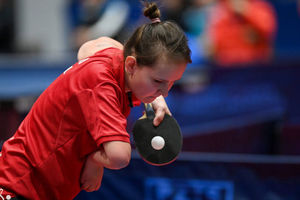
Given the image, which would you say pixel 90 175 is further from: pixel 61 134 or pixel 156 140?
pixel 156 140

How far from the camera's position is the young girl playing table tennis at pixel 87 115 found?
70.6 inches

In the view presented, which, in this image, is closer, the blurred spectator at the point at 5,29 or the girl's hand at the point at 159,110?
the girl's hand at the point at 159,110

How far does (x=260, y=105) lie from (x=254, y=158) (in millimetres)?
1914

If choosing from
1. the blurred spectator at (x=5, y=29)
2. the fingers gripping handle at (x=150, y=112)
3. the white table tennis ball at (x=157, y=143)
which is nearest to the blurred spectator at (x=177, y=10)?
the blurred spectator at (x=5, y=29)

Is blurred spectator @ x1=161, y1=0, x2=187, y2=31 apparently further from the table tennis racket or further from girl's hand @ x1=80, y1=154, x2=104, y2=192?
girl's hand @ x1=80, y1=154, x2=104, y2=192

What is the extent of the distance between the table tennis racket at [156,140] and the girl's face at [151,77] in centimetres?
25

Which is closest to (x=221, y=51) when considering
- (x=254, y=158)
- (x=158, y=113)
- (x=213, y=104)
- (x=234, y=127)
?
(x=213, y=104)

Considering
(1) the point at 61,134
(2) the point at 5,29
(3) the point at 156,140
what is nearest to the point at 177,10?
(2) the point at 5,29

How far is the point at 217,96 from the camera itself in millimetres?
4992

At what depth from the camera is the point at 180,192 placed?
114 inches

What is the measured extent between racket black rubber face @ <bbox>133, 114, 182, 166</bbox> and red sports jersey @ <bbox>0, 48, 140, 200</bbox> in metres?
0.23

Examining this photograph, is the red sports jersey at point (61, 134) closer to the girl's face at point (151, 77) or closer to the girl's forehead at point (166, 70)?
the girl's face at point (151, 77)

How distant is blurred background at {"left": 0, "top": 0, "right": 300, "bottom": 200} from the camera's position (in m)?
2.88

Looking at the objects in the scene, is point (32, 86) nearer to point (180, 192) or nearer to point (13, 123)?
point (13, 123)
